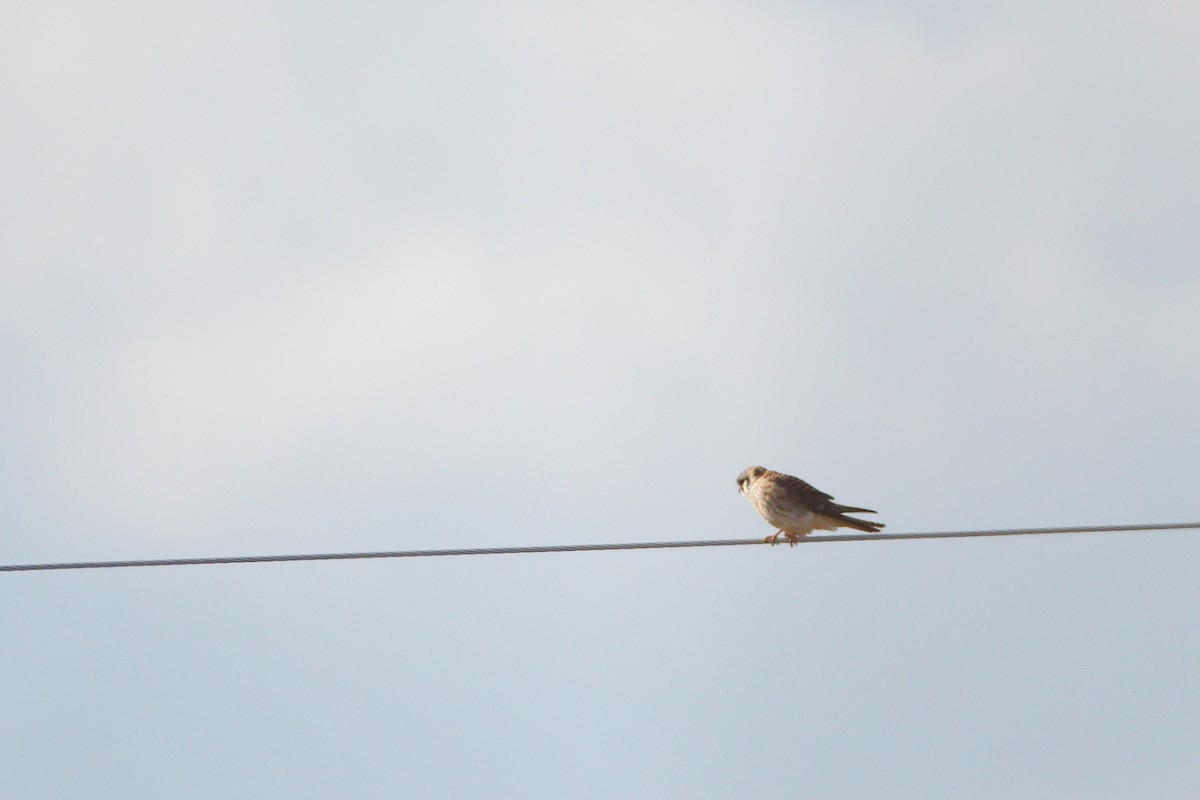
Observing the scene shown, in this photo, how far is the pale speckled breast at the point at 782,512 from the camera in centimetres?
1410

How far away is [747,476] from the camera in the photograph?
1559 centimetres

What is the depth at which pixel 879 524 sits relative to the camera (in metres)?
13.2

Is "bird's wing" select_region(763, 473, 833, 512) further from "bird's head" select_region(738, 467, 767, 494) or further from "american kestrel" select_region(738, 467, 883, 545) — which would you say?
"bird's head" select_region(738, 467, 767, 494)

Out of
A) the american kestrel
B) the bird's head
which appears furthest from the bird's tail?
the bird's head

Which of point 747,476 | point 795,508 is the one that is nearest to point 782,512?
point 795,508

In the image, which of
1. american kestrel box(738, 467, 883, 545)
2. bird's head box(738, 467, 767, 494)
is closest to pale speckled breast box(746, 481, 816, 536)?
american kestrel box(738, 467, 883, 545)

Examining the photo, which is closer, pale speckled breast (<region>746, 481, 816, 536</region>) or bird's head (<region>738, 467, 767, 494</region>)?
pale speckled breast (<region>746, 481, 816, 536</region>)

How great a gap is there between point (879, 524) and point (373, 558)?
5.04 metres

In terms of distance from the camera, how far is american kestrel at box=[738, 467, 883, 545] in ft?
45.3

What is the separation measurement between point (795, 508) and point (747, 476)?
1.48 m

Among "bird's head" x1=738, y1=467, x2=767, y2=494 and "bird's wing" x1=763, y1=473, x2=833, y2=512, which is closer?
"bird's wing" x1=763, y1=473, x2=833, y2=512

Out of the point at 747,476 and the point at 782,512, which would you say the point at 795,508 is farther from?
the point at 747,476

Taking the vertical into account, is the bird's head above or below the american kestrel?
above

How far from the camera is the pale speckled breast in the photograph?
14102mm
